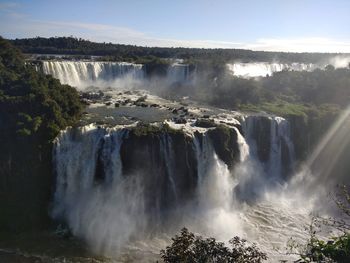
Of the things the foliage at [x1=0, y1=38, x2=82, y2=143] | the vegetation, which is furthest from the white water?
the vegetation

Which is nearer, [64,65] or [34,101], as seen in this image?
[34,101]

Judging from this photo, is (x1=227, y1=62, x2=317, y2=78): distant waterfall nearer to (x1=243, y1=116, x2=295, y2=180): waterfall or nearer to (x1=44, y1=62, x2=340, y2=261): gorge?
(x1=243, y1=116, x2=295, y2=180): waterfall

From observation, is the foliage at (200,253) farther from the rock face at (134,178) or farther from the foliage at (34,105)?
the foliage at (34,105)

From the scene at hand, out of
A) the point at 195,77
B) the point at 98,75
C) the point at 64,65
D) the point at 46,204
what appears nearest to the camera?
the point at 46,204

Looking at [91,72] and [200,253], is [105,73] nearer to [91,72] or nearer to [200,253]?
[91,72]

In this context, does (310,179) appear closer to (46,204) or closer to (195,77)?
(46,204)

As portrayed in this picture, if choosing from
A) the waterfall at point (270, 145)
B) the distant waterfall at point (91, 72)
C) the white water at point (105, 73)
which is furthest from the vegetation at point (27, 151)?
the white water at point (105, 73)

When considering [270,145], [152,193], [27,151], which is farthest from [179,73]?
[27,151]

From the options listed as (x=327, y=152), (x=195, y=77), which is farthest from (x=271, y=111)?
(x=195, y=77)
